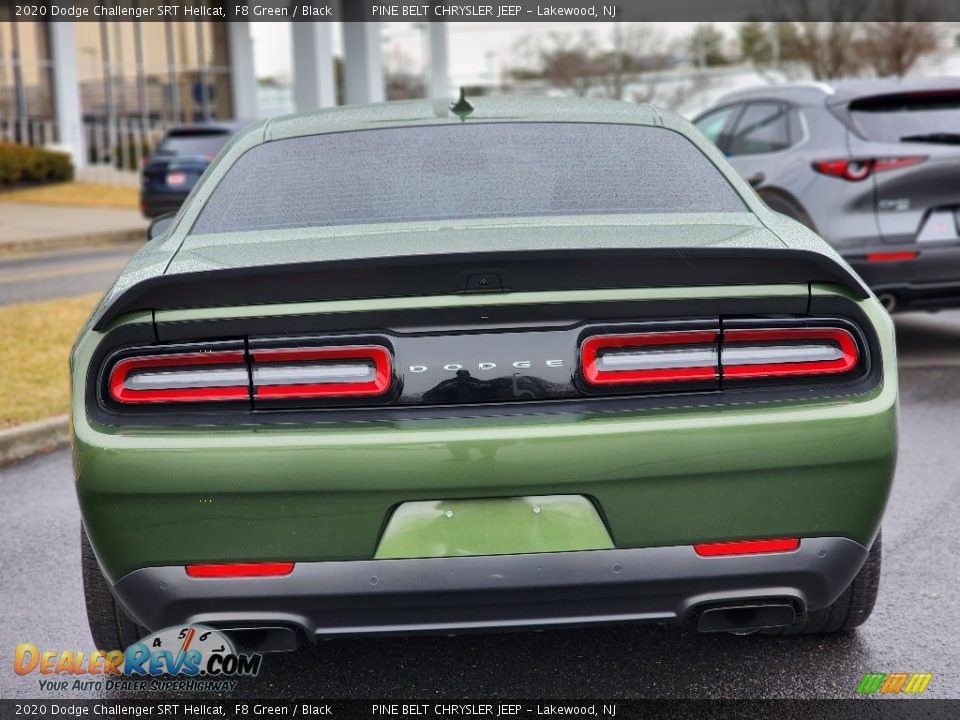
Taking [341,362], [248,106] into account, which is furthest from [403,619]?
[248,106]

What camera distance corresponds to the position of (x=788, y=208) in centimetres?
791

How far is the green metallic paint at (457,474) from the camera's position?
2.66m

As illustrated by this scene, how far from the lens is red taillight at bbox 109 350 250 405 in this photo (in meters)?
2.76

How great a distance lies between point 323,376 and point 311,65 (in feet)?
120

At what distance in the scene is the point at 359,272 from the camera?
8.94ft

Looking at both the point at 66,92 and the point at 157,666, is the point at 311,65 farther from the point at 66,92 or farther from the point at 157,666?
the point at 157,666

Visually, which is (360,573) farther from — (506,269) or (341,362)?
(506,269)

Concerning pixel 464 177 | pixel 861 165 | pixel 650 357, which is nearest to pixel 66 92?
pixel 861 165

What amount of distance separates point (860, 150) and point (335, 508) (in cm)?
574

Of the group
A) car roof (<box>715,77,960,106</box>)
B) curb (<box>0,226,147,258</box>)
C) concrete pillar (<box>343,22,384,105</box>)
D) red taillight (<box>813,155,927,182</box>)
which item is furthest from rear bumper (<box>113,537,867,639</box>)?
concrete pillar (<box>343,22,384,105</box>)

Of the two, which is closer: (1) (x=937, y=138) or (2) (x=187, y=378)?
(2) (x=187, y=378)

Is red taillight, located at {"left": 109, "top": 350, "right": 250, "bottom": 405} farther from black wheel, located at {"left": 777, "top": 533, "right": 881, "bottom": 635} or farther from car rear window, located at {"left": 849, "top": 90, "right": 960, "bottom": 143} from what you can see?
car rear window, located at {"left": 849, "top": 90, "right": 960, "bottom": 143}

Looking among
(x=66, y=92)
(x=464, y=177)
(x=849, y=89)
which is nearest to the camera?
(x=464, y=177)

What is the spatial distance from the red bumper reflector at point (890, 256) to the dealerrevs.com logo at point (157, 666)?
16.7ft
